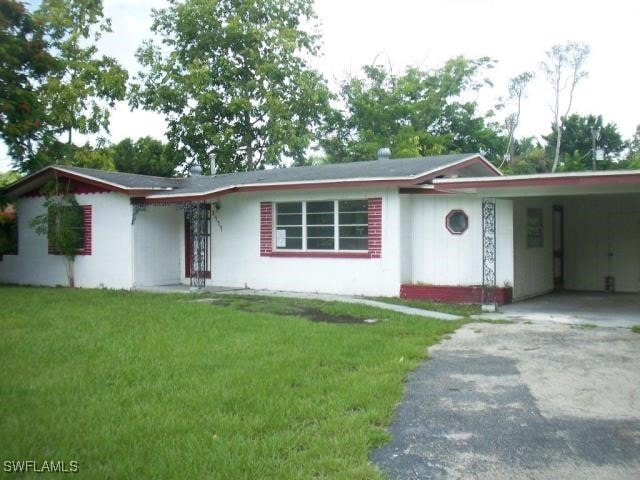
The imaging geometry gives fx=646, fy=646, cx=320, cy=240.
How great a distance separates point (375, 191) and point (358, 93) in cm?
2398

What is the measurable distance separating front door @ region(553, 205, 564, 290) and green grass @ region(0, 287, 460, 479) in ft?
22.4

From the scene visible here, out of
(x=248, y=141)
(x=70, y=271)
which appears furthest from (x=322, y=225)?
(x=248, y=141)

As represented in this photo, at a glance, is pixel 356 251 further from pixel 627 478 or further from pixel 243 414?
pixel 627 478

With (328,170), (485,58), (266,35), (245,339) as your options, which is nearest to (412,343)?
(245,339)

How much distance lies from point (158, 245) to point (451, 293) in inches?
316

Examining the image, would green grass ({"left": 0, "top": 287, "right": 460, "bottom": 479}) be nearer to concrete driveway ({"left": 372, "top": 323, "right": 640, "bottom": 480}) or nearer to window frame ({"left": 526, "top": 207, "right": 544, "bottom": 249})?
concrete driveway ({"left": 372, "top": 323, "right": 640, "bottom": 480})

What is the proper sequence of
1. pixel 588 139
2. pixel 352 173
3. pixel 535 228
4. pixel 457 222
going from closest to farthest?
pixel 457 222 < pixel 535 228 < pixel 352 173 < pixel 588 139

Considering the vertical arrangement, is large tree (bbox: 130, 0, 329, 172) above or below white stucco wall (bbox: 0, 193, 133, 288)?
above

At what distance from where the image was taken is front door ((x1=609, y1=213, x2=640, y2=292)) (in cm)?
1560

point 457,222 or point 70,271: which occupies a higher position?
point 457,222

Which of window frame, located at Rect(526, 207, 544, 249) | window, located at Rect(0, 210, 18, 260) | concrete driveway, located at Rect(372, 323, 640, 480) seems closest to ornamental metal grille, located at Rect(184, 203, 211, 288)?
window, located at Rect(0, 210, 18, 260)

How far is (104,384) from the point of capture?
624 centimetres

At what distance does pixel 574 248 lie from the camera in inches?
650

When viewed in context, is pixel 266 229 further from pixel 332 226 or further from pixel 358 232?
pixel 358 232
